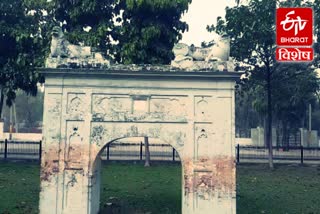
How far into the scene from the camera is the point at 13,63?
1752cm

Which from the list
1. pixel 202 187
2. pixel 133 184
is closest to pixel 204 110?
pixel 202 187

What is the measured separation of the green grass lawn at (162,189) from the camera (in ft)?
37.4

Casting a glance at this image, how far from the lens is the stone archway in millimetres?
9055

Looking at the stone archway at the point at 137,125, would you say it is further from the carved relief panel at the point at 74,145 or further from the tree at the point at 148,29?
the tree at the point at 148,29

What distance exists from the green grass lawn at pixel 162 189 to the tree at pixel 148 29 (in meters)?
5.45

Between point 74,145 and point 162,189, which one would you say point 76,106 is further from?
point 162,189

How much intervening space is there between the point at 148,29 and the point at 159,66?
788 cm

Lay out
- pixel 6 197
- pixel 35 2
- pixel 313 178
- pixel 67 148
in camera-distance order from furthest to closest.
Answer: pixel 35 2, pixel 313 178, pixel 6 197, pixel 67 148

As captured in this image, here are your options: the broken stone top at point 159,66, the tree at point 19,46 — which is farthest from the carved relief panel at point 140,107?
the tree at point 19,46

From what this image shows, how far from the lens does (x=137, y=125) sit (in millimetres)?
9039

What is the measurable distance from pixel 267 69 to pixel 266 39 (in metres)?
2.16

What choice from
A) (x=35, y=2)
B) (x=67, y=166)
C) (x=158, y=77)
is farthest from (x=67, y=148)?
(x=35, y=2)

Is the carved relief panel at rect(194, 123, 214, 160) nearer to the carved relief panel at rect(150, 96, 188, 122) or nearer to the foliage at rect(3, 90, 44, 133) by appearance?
the carved relief panel at rect(150, 96, 188, 122)

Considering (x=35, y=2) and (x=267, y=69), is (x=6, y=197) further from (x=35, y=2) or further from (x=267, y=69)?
(x=267, y=69)
